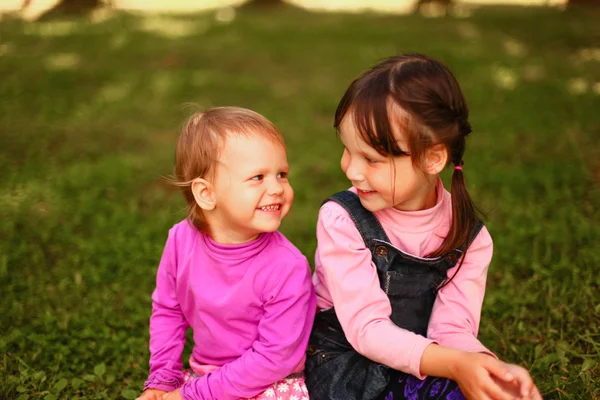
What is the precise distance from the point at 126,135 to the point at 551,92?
448cm

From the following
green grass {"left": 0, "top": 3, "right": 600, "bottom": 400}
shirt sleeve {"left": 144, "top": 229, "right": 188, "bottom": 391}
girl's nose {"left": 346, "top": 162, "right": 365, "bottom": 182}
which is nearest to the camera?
girl's nose {"left": 346, "top": 162, "right": 365, "bottom": 182}

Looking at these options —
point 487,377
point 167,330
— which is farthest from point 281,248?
point 487,377

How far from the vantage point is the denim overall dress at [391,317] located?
2.31m

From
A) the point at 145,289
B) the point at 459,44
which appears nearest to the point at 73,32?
the point at 459,44

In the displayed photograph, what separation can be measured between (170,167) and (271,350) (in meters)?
3.36

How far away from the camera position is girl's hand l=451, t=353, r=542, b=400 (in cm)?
185

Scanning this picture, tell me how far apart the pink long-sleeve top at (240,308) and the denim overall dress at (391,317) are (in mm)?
111

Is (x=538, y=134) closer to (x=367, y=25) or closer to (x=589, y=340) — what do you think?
(x=589, y=340)

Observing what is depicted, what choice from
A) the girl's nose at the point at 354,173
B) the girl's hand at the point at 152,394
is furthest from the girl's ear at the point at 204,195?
the girl's hand at the point at 152,394

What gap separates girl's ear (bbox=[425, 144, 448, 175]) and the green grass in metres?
1.15

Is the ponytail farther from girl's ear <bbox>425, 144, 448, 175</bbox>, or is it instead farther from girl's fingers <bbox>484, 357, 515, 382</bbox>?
girl's fingers <bbox>484, 357, 515, 382</bbox>

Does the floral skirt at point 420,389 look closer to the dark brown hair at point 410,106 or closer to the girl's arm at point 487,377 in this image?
the girl's arm at point 487,377

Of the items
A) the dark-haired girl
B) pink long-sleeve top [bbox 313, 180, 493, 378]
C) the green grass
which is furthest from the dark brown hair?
the green grass

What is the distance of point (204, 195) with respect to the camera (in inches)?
92.8
